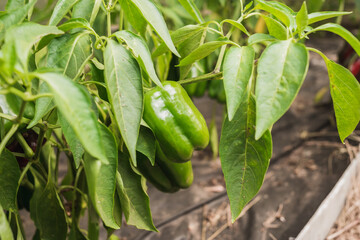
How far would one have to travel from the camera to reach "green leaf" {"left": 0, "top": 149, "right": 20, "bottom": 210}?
0.54 m

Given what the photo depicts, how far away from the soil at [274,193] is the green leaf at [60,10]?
2.58ft

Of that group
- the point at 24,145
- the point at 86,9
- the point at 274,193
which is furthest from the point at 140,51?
the point at 274,193

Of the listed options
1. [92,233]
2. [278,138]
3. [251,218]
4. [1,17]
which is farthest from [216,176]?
[1,17]

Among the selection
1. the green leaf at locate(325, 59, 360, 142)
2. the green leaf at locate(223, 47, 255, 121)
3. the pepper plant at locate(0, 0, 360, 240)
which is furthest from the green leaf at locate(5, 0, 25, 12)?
the green leaf at locate(325, 59, 360, 142)

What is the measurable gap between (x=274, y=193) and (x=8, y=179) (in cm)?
102

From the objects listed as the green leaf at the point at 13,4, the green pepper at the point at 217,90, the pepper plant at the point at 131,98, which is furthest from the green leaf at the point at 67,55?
the green pepper at the point at 217,90

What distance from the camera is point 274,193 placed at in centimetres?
135

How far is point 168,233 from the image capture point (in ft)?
3.79

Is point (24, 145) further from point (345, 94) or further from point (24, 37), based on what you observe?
point (345, 94)

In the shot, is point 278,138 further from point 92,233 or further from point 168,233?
point 92,233

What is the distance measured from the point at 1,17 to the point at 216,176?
3.79 ft

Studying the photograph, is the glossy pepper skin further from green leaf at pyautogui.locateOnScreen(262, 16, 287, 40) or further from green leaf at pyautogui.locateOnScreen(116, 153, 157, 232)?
green leaf at pyautogui.locateOnScreen(262, 16, 287, 40)

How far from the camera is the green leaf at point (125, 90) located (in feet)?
1.44

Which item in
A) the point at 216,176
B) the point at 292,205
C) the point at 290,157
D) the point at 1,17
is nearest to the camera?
the point at 1,17
